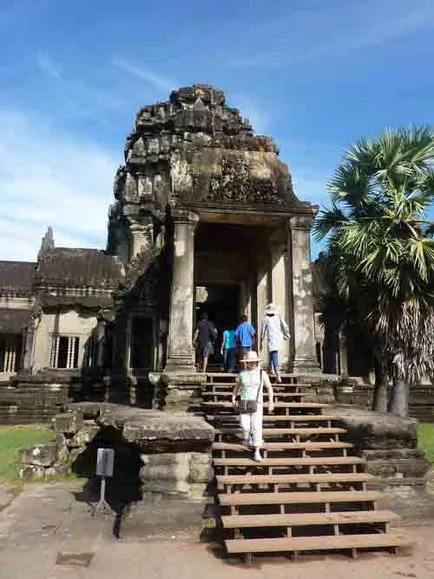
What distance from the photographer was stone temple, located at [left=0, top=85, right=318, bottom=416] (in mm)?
9680

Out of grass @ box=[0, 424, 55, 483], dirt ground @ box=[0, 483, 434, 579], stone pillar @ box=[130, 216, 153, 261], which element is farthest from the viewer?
stone pillar @ box=[130, 216, 153, 261]

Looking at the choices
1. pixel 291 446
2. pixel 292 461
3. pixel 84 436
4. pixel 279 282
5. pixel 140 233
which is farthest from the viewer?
pixel 140 233

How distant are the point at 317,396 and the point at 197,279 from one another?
558cm

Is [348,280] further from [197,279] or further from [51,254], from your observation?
[51,254]

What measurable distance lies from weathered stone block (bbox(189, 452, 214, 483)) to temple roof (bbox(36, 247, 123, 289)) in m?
20.0

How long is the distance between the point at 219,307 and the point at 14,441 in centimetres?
739

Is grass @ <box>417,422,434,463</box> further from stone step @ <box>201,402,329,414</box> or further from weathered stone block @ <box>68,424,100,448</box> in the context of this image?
weathered stone block @ <box>68,424,100,448</box>

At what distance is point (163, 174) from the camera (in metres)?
28.1

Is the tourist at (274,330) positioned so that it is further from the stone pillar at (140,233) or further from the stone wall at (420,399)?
the stone pillar at (140,233)

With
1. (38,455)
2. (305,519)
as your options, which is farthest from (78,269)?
(305,519)

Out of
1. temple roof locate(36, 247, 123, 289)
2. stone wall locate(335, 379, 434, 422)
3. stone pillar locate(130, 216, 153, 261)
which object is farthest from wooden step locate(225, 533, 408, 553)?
stone pillar locate(130, 216, 153, 261)

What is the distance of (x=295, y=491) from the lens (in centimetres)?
615

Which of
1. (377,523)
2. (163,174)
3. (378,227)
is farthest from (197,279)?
(163,174)

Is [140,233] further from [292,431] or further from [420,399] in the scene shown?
[292,431]
